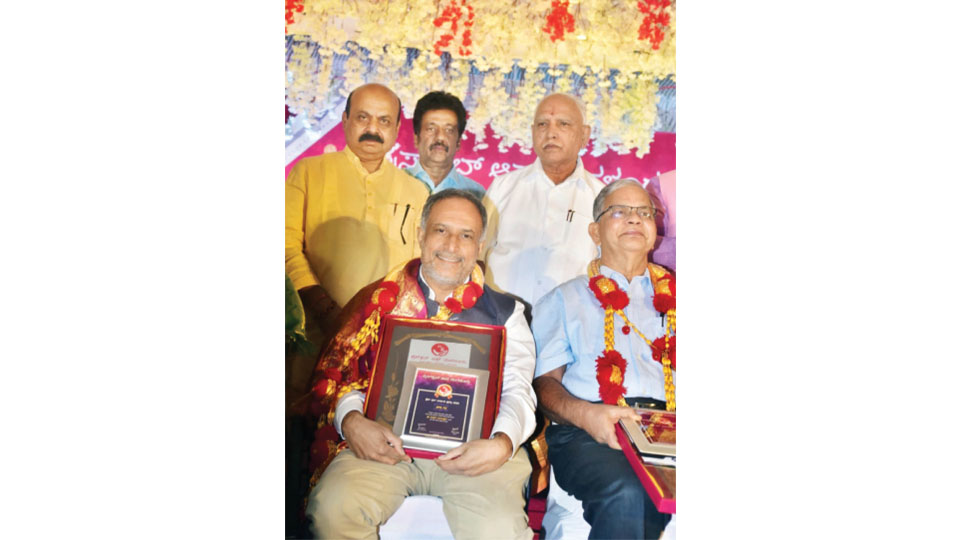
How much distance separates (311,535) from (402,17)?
8.35ft

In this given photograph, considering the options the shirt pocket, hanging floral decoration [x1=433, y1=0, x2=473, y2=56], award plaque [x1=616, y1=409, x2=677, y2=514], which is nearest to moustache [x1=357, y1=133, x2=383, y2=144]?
the shirt pocket

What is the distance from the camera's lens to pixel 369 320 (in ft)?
11.0

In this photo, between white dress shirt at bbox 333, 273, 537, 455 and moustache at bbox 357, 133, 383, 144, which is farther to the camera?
moustache at bbox 357, 133, 383, 144

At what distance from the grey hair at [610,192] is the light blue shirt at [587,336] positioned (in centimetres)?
30

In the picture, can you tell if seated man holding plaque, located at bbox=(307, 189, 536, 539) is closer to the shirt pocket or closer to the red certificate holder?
the shirt pocket

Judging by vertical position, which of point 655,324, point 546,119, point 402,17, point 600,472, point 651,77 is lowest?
point 600,472

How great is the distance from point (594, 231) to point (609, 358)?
637 millimetres

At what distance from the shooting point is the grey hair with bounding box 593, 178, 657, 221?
136 inches

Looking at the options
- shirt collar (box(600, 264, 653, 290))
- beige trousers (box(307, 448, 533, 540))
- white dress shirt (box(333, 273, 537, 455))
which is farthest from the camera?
shirt collar (box(600, 264, 653, 290))

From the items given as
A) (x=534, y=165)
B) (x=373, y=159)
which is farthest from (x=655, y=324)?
(x=373, y=159)

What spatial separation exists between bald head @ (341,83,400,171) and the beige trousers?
148 centimetres

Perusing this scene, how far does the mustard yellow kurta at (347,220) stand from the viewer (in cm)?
338

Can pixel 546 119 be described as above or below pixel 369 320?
Result: above

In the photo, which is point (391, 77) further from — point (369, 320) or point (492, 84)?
point (369, 320)
